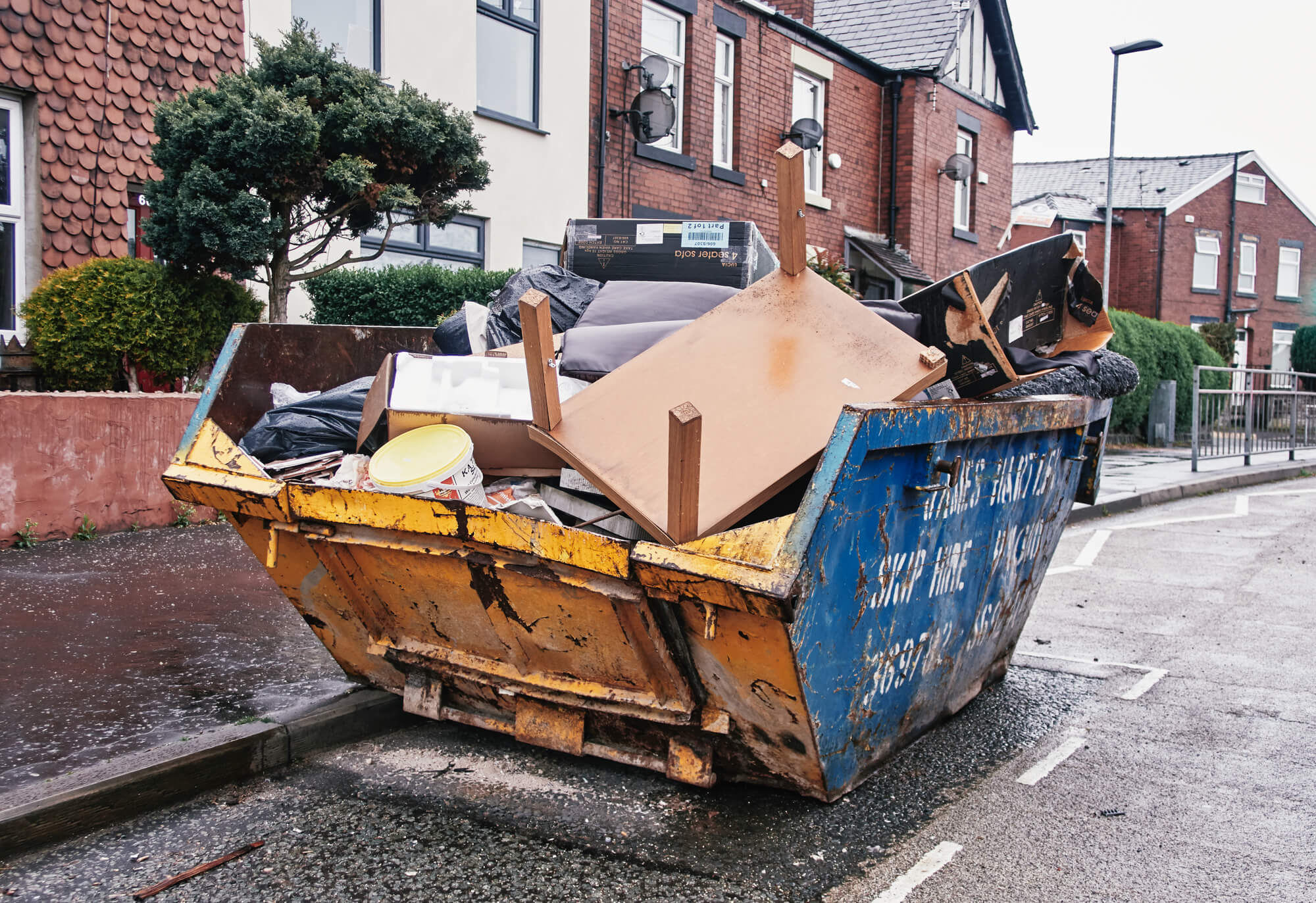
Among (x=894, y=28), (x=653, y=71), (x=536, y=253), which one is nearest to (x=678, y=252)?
(x=536, y=253)

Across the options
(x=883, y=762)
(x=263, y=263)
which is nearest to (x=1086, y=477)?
(x=883, y=762)

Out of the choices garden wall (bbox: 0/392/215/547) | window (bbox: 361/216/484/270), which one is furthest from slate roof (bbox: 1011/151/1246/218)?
garden wall (bbox: 0/392/215/547)

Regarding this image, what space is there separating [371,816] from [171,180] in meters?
5.18

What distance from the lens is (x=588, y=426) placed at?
9.56 ft

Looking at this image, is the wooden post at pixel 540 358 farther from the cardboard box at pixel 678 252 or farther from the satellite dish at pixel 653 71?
the satellite dish at pixel 653 71

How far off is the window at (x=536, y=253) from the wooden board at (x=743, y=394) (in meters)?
8.76

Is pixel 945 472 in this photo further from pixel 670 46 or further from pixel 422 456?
pixel 670 46

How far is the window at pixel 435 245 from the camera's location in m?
10.0

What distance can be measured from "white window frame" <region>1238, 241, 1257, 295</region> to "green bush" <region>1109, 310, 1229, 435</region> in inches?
702

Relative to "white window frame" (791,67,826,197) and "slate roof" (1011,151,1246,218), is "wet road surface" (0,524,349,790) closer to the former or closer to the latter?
"white window frame" (791,67,826,197)

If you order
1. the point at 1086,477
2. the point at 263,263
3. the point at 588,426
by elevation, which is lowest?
the point at 1086,477

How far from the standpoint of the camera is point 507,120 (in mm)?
11227

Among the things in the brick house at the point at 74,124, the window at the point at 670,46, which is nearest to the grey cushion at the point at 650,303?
the brick house at the point at 74,124

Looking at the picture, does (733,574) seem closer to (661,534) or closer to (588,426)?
(661,534)
